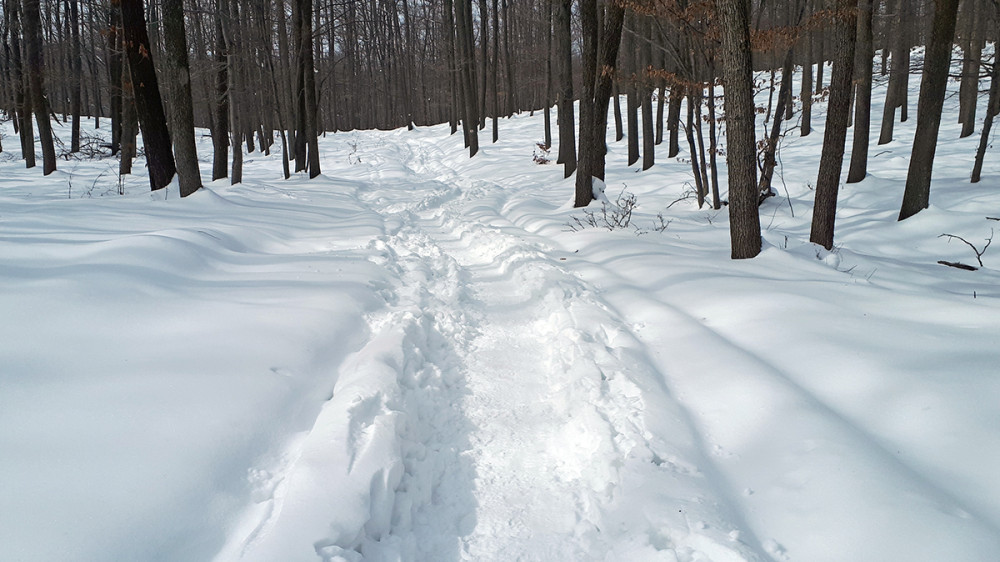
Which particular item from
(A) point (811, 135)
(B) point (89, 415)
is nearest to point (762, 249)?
(B) point (89, 415)

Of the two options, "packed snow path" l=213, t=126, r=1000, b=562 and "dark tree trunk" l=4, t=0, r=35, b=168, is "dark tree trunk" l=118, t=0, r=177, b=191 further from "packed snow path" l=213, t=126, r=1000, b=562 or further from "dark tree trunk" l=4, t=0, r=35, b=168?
"dark tree trunk" l=4, t=0, r=35, b=168

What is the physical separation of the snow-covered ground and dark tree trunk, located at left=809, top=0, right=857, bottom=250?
1.42m

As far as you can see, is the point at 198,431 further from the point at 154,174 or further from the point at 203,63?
the point at 203,63

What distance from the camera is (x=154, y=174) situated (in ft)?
31.6

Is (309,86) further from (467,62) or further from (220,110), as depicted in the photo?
(467,62)

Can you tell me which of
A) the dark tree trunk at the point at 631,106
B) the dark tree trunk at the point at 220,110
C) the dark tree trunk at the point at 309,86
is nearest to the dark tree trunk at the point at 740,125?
the dark tree trunk at the point at 631,106

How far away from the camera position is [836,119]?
722 centimetres

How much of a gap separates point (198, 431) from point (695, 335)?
3658 millimetres

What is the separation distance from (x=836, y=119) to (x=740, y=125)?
7.28 feet

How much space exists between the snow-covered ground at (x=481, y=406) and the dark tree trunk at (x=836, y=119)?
142 centimetres

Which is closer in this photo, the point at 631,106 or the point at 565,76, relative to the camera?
the point at 565,76

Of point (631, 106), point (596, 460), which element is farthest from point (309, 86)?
point (596, 460)

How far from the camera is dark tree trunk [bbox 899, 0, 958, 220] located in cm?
938

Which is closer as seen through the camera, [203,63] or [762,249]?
[762,249]
